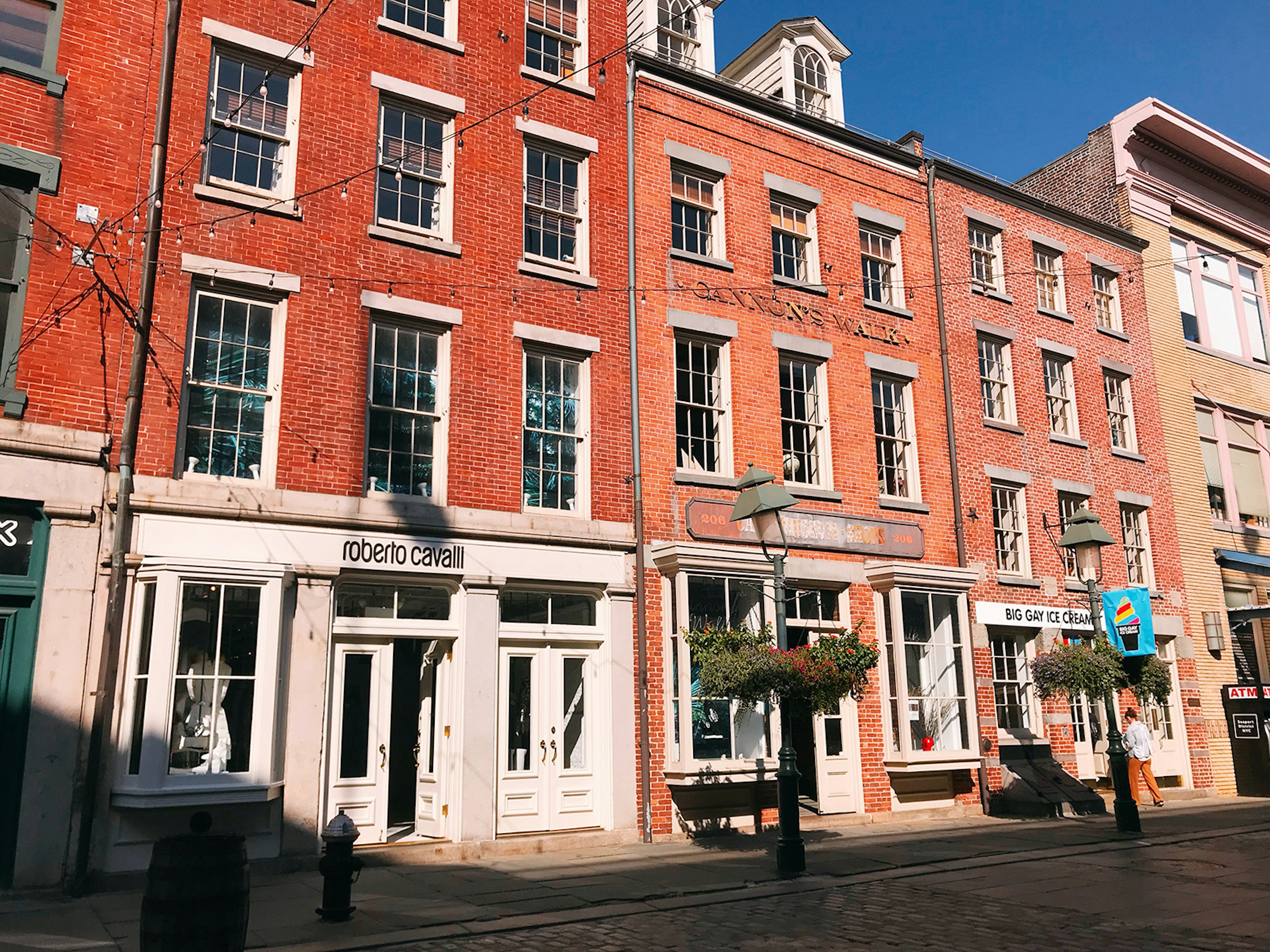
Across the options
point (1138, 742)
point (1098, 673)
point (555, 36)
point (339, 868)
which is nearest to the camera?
point (339, 868)

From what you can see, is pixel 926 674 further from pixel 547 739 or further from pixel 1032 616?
pixel 547 739

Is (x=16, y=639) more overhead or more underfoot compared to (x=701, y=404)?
more underfoot

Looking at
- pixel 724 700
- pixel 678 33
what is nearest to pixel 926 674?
pixel 724 700

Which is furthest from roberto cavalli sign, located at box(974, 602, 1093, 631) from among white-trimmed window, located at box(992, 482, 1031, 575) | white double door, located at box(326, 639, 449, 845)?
white double door, located at box(326, 639, 449, 845)

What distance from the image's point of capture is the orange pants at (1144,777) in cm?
1806

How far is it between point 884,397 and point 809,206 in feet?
12.4

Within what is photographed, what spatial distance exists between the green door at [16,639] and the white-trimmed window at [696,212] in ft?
33.6

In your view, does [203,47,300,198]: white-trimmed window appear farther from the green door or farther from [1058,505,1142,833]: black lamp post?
[1058,505,1142,833]: black lamp post

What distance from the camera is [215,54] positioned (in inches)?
508

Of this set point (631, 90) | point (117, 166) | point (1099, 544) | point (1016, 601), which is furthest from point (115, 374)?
point (1016, 601)

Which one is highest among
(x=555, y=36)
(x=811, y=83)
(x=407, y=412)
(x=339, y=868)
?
(x=811, y=83)

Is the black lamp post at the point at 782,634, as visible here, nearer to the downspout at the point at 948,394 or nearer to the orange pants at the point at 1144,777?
the downspout at the point at 948,394

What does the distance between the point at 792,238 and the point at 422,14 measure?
7.36 meters

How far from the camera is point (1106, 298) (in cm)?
2345
